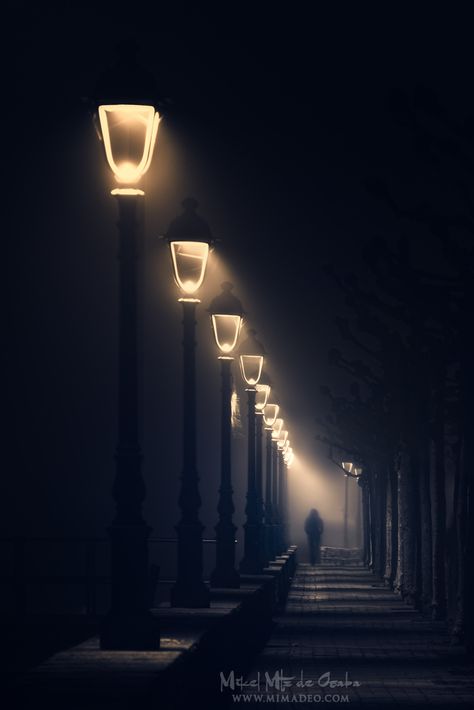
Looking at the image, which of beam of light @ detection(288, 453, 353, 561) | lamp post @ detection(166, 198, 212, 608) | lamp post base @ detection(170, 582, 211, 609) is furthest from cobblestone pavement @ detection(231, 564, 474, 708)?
beam of light @ detection(288, 453, 353, 561)

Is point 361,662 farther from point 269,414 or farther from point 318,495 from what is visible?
point 318,495

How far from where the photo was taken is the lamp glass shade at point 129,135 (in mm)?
16109

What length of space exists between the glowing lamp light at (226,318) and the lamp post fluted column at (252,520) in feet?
29.4

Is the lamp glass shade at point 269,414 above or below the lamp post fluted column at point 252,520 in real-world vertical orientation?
above

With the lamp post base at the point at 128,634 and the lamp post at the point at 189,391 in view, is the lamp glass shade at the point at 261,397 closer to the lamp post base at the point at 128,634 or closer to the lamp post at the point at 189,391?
the lamp post at the point at 189,391

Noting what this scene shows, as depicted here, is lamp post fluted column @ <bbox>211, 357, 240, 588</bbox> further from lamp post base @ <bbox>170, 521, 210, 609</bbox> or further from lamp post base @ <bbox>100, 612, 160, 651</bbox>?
lamp post base @ <bbox>100, 612, 160, 651</bbox>

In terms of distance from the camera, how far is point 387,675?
70.4 feet

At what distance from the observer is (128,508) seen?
15695 mm

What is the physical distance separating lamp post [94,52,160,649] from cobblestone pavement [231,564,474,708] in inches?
129

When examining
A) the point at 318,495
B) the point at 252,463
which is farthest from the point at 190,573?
the point at 318,495

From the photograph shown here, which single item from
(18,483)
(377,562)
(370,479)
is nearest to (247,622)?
(18,483)

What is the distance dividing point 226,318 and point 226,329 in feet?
0.59

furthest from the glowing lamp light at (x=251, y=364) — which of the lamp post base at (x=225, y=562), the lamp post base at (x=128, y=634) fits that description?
the lamp post base at (x=128, y=634)

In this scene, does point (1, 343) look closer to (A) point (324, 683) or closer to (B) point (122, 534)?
(A) point (324, 683)
